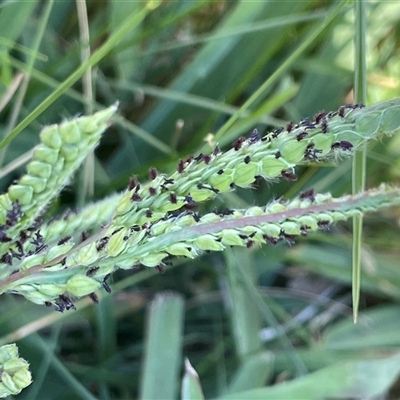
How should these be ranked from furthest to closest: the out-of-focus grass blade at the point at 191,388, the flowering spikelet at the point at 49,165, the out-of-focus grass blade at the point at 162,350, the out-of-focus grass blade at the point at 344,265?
the out-of-focus grass blade at the point at 344,265, the out-of-focus grass blade at the point at 162,350, the out-of-focus grass blade at the point at 191,388, the flowering spikelet at the point at 49,165

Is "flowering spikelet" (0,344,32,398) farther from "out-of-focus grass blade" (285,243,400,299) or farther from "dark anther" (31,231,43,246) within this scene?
"out-of-focus grass blade" (285,243,400,299)

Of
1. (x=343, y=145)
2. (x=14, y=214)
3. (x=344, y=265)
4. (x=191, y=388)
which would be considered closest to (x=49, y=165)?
(x=14, y=214)

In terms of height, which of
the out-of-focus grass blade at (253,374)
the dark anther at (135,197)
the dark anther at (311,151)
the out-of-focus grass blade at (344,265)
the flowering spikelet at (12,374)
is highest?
the out-of-focus grass blade at (344,265)

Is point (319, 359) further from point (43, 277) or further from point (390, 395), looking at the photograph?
point (43, 277)

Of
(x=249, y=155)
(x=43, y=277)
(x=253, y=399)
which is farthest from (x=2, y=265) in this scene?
(x=253, y=399)

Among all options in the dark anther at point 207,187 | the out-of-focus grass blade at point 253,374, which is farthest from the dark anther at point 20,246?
the out-of-focus grass blade at point 253,374

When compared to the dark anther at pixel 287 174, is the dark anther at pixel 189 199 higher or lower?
lower

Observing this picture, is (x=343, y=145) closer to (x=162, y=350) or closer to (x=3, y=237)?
(x=3, y=237)

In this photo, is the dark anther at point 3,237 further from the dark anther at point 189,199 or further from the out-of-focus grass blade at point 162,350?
the out-of-focus grass blade at point 162,350

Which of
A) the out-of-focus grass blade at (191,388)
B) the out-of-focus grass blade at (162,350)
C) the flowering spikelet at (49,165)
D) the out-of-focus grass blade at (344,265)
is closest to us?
the flowering spikelet at (49,165)
